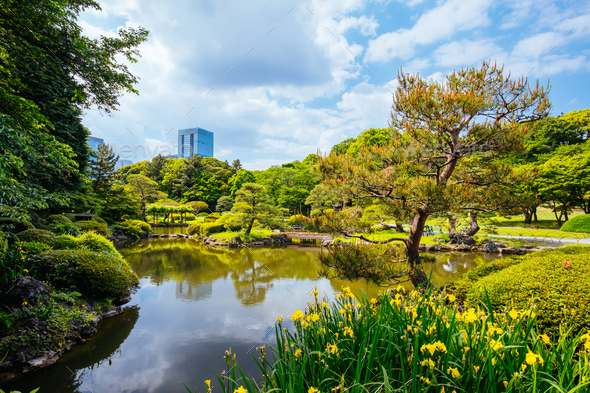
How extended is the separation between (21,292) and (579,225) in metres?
19.0

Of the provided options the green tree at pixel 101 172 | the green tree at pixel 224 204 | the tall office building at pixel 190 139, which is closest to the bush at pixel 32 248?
the tall office building at pixel 190 139

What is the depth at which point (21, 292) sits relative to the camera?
11.4 ft

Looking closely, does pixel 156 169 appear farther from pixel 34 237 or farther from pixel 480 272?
pixel 480 272

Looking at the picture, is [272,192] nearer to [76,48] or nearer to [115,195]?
[115,195]

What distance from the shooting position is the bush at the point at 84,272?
4.32 meters

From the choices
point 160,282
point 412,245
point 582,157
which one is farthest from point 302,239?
point 582,157

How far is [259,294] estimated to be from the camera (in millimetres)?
5586

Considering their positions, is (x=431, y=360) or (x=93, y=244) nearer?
(x=431, y=360)

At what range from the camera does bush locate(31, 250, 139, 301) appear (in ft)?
14.2

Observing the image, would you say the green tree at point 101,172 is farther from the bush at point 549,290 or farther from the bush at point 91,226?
the bush at point 549,290

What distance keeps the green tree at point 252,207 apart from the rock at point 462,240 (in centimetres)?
877

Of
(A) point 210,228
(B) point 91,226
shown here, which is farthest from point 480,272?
(B) point 91,226

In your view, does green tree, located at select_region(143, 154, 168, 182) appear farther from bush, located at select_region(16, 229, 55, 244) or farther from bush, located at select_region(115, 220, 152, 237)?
bush, located at select_region(16, 229, 55, 244)

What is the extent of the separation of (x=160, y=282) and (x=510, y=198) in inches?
288
